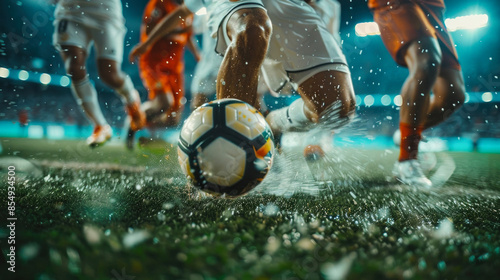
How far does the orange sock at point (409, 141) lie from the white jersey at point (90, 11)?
11.0ft

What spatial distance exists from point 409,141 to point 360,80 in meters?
16.9

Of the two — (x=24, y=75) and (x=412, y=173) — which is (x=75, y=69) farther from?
(x=24, y=75)

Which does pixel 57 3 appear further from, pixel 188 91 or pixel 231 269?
pixel 188 91

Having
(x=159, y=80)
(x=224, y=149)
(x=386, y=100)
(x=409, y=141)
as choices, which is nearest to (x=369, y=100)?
(x=386, y=100)

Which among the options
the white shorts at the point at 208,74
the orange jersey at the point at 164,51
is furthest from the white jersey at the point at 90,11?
the white shorts at the point at 208,74

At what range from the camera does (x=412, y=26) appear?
2.55 m

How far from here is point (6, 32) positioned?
37.4ft

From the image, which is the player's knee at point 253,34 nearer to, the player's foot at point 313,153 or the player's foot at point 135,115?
the player's foot at point 313,153

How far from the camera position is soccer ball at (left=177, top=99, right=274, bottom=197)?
1228 millimetres

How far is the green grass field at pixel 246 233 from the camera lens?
0.61m

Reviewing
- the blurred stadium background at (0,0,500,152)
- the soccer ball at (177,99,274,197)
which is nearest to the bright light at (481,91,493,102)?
the blurred stadium background at (0,0,500,152)

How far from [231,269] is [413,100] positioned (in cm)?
232

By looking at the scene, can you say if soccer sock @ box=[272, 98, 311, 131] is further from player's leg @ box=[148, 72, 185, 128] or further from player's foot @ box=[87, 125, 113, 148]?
player's leg @ box=[148, 72, 185, 128]

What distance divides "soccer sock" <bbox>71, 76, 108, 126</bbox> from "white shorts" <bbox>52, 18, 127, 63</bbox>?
0.37 m
